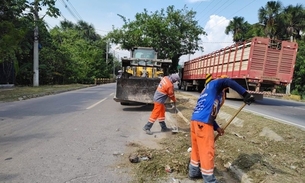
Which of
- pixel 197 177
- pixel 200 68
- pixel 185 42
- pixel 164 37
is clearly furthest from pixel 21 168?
pixel 185 42

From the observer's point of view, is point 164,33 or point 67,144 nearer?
point 67,144

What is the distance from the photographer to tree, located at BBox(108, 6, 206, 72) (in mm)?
24141

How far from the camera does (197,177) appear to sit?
408 cm

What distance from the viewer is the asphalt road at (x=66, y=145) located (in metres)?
3.99

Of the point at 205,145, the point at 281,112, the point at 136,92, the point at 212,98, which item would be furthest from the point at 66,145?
the point at 281,112

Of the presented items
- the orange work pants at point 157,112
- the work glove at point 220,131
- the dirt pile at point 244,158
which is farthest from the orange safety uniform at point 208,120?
the orange work pants at point 157,112

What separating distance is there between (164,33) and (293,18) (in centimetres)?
1877

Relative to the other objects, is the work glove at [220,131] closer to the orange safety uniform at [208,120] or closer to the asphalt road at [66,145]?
the orange safety uniform at [208,120]

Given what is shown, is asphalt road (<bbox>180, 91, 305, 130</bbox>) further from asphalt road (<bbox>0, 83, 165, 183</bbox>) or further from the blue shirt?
the blue shirt

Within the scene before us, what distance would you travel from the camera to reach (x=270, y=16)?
1355 inches

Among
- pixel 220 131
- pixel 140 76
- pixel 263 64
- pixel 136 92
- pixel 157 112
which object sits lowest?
pixel 157 112

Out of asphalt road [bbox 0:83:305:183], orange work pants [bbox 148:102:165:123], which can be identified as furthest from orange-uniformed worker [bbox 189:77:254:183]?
orange work pants [bbox 148:102:165:123]

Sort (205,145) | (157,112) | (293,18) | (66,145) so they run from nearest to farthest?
(205,145)
(66,145)
(157,112)
(293,18)

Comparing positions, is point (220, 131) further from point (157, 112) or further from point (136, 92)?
point (136, 92)
